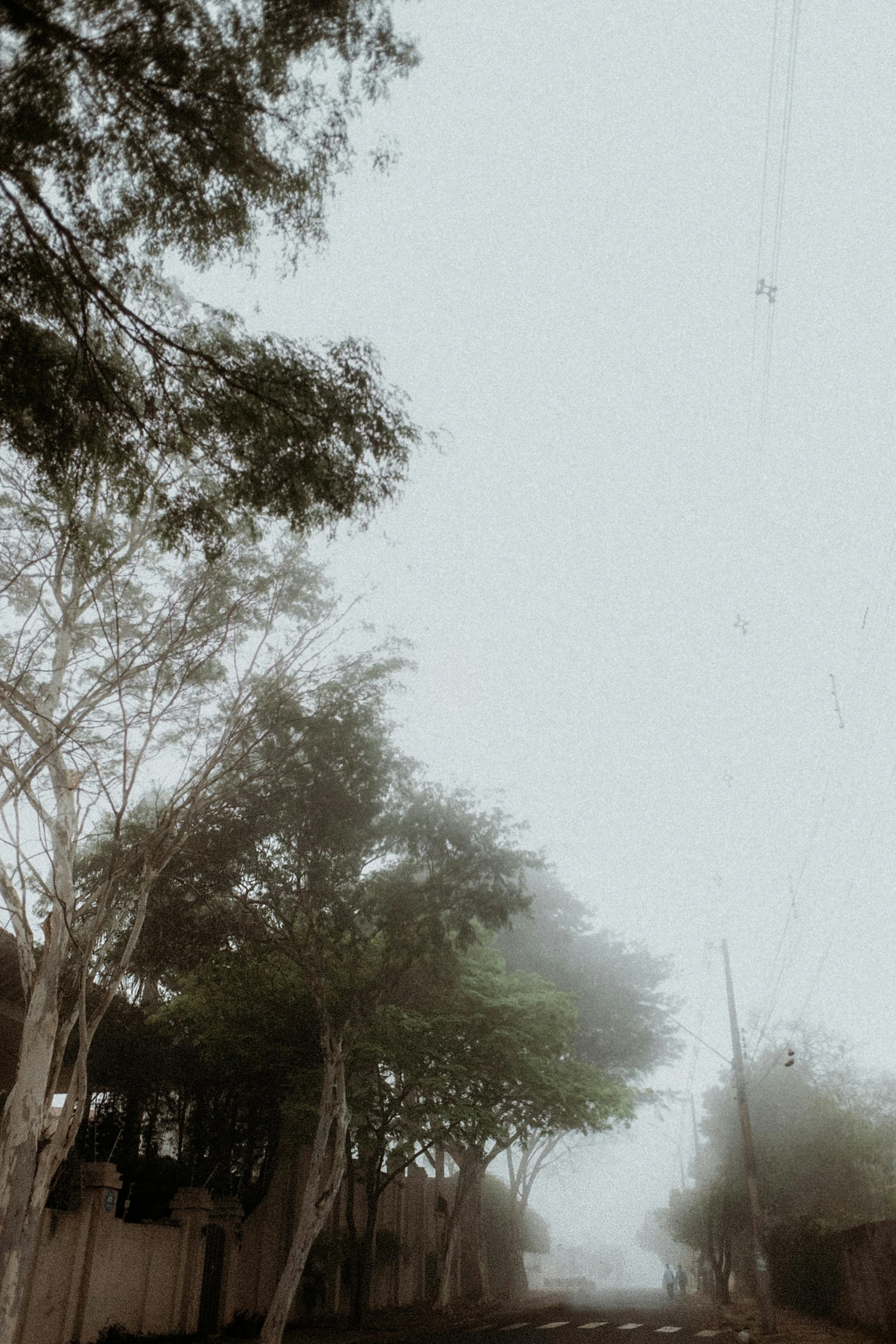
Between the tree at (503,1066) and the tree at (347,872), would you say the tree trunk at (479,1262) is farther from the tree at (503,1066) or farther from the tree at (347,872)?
the tree at (347,872)

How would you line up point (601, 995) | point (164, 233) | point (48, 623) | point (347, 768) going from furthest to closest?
point (601, 995) < point (347, 768) < point (48, 623) < point (164, 233)

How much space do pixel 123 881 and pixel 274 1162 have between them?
11.5 metres

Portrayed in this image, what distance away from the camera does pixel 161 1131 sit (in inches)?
759

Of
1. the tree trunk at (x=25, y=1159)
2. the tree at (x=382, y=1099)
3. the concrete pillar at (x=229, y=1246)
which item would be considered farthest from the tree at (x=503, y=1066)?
the tree trunk at (x=25, y=1159)

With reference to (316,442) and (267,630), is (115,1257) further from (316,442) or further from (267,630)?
(316,442)

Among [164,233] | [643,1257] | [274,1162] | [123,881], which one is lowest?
[643,1257]

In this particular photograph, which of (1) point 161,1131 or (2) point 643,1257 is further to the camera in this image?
(2) point 643,1257

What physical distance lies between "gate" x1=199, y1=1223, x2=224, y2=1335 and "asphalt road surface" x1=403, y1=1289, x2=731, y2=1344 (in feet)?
13.4

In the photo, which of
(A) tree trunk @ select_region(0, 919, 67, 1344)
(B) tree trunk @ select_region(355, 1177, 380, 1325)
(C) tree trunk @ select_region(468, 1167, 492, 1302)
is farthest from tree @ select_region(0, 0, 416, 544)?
(C) tree trunk @ select_region(468, 1167, 492, 1302)

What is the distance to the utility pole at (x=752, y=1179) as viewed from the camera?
56.5ft

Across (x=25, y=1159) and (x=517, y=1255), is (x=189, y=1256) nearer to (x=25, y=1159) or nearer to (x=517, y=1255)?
(x=25, y=1159)

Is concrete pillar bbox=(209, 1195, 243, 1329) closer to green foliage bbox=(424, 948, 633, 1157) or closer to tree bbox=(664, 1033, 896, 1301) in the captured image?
green foliage bbox=(424, 948, 633, 1157)

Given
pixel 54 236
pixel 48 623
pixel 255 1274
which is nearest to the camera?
pixel 54 236

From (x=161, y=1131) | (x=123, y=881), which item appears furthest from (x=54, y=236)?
(x=161, y=1131)
